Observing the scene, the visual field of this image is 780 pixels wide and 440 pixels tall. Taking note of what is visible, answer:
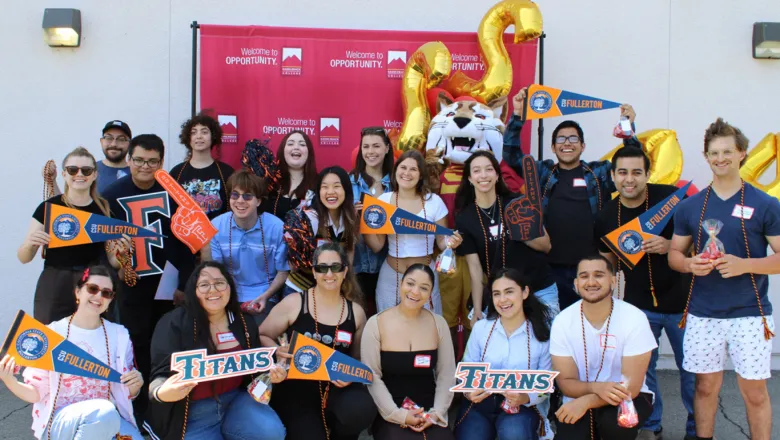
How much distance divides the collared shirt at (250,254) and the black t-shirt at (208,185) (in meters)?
0.38

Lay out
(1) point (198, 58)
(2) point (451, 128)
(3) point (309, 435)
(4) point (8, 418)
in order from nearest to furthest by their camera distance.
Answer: (3) point (309, 435) < (4) point (8, 418) < (2) point (451, 128) < (1) point (198, 58)

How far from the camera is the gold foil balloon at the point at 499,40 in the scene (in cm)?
530

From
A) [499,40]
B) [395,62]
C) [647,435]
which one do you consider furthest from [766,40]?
[647,435]

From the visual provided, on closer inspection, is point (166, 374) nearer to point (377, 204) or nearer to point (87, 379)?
point (87, 379)

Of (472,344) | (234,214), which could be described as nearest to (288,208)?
(234,214)

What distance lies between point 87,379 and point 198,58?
10.8ft

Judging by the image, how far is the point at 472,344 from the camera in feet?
12.5

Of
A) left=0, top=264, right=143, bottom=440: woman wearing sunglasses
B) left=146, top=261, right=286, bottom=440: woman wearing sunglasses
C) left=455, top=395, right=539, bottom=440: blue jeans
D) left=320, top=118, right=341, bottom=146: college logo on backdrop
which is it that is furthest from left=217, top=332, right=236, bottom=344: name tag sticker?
left=320, top=118, right=341, bottom=146: college logo on backdrop

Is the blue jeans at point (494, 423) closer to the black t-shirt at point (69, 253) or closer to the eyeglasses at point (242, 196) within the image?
the eyeglasses at point (242, 196)

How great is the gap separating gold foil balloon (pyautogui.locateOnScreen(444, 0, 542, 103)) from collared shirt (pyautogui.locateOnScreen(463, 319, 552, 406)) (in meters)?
2.25

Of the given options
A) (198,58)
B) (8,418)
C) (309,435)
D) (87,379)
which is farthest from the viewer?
(198,58)

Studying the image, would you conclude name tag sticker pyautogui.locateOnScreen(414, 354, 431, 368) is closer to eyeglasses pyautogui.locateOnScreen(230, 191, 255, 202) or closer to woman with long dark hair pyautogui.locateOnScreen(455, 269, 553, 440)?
woman with long dark hair pyautogui.locateOnScreen(455, 269, 553, 440)

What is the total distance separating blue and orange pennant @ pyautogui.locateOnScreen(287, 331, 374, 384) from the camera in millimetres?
3512

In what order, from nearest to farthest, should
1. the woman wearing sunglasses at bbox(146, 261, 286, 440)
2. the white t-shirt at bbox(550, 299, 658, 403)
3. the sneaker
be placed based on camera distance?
the woman wearing sunglasses at bbox(146, 261, 286, 440), the white t-shirt at bbox(550, 299, 658, 403), the sneaker
